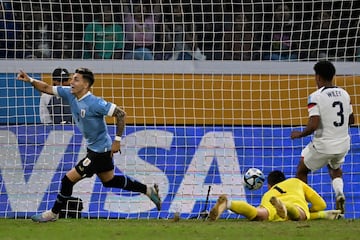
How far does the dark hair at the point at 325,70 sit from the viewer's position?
1317cm

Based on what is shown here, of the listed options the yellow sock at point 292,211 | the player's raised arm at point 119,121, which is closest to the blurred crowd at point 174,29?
the player's raised arm at point 119,121

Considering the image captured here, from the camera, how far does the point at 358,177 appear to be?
1614cm

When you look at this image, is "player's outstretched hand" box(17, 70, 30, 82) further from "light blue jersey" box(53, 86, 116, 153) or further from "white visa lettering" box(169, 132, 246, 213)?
"white visa lettering" box(169, 132, 246, 213)

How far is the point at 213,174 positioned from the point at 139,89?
6.01 ft

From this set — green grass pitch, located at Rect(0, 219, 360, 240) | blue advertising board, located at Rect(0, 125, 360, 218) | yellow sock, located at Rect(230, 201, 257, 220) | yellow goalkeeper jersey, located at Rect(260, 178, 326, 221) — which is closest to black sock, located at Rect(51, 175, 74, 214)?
green grass pitch, located at Rect(0, 219, 360, 240)

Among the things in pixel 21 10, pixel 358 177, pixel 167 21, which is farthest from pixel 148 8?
pixel 358 177

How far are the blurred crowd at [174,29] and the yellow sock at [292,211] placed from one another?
4.41m

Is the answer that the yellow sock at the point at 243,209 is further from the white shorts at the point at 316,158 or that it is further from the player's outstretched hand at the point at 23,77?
the player's outstretched hand at the point at 23,77

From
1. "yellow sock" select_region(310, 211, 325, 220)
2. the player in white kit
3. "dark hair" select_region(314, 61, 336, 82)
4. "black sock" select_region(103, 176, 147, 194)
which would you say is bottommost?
"yellow sock" select_region(310, 211, 325, 220)

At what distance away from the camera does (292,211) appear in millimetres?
12742

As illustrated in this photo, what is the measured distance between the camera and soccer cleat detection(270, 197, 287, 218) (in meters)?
12.3

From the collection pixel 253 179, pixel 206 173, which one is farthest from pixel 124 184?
pixel 206 173

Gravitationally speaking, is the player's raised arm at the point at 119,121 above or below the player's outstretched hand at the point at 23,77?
below

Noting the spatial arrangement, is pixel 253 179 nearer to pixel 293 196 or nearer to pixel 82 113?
pixel 293 196
